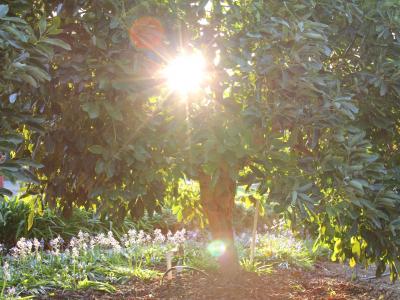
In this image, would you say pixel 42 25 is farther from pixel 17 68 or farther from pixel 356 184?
pixel 356 184

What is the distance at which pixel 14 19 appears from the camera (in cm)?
235

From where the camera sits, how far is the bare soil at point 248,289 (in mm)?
4977

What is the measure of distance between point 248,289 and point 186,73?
2756 mm

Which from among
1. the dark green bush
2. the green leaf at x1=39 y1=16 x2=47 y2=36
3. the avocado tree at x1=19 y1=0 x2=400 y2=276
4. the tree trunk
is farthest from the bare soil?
the green leaf at x1=39 y1=16 x2=47 y2=36

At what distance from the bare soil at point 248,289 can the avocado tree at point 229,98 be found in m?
1.51

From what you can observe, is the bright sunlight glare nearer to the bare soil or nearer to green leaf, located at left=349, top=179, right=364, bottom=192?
green leaf, located at left=349, top=179, right=364, bottom=192

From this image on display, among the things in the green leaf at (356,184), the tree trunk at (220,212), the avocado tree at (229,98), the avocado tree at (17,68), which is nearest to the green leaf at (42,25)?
the avocado tree at (17,68)

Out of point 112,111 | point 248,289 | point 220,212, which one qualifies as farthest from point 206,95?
point 248,289

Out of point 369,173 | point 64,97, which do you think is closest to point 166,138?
point 64,97

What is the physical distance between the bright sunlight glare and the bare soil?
2.46 meters

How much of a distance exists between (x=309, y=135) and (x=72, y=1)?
1.71m

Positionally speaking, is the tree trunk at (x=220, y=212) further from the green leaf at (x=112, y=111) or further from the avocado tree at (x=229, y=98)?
the green leaf at (x=112, y=111)

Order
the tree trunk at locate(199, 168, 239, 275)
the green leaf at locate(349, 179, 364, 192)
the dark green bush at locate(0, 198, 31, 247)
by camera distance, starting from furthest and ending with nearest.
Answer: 1. the dark green bush at locate(0, 198, 31, 247)
2. the tree trunk at locate(199, 168, 239, 275)
3. the green leaf at locate(349, 179, 364, 192)

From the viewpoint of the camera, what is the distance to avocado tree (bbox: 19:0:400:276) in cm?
292
